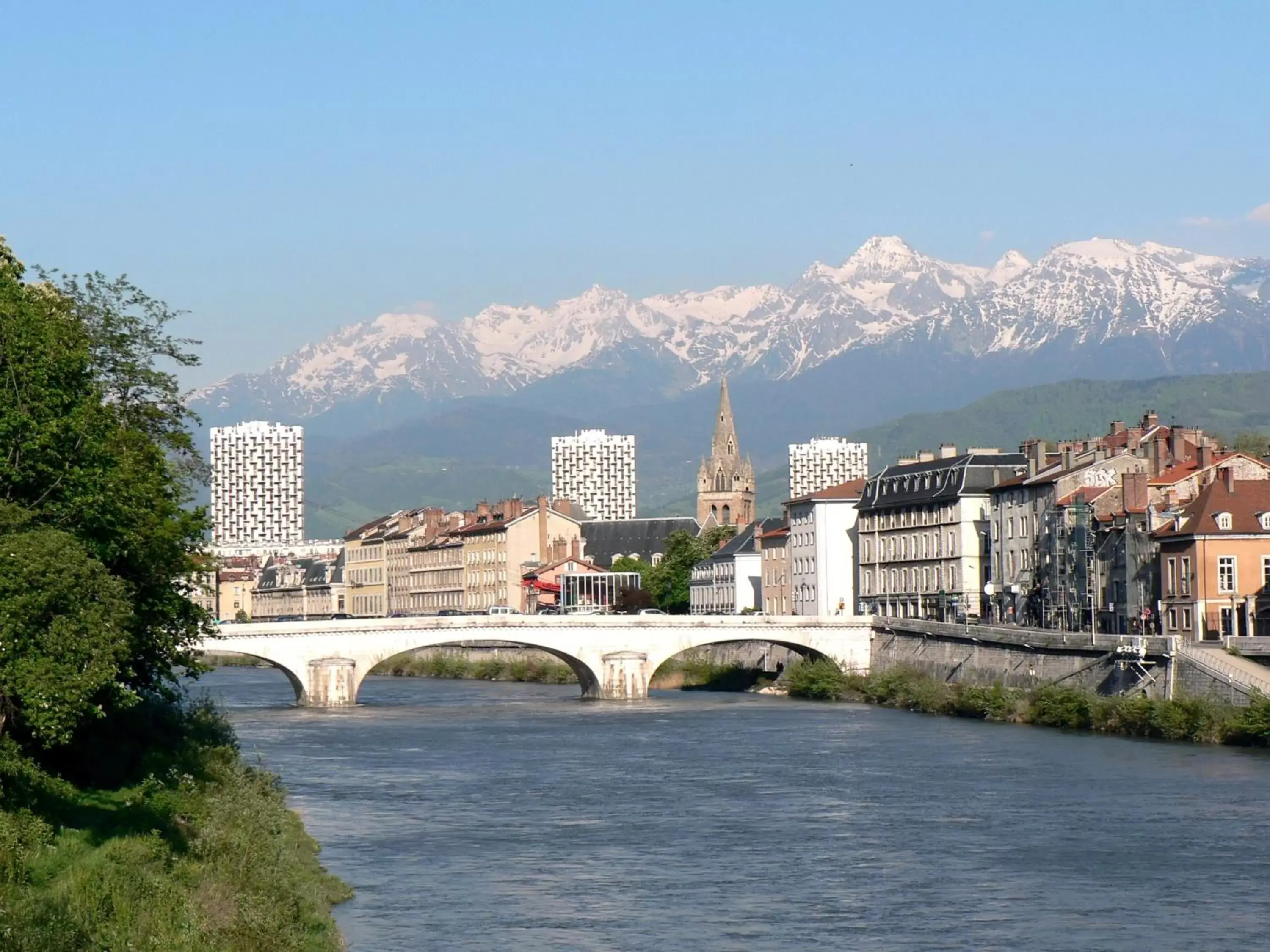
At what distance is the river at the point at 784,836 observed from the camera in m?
34.4

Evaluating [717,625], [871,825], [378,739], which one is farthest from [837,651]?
[871,825]

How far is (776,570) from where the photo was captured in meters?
126

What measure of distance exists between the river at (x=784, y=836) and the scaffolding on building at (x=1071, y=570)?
548 inches

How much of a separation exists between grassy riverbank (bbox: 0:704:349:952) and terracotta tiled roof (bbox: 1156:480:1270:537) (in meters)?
39.7

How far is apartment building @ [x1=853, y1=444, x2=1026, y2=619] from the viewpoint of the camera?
333 ft

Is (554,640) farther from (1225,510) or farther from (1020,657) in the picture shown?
(1225,510)

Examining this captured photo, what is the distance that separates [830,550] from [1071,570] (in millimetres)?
31517

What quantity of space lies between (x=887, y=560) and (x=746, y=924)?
76964 millimetres

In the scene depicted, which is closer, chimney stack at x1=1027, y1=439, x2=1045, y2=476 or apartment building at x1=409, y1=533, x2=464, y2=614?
chimney stack at x1=1027, y1=439, x2=1045, y2=476

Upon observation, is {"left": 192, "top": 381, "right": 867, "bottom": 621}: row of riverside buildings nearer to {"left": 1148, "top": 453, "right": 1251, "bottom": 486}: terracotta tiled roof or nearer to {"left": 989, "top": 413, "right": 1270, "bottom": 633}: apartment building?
{"left": 989, "top": 413, "right": 1270, "bottom": 633}: apartment building

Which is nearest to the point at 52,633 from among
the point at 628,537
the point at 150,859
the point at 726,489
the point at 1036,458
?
the point at 150,859

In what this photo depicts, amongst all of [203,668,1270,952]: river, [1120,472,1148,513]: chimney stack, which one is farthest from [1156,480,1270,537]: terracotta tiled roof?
[203,668,1270,952]: river

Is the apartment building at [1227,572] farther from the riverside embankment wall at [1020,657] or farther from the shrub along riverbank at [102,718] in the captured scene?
the shrub along riverbank at [102,718]

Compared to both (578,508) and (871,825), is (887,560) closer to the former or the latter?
(871,825)
